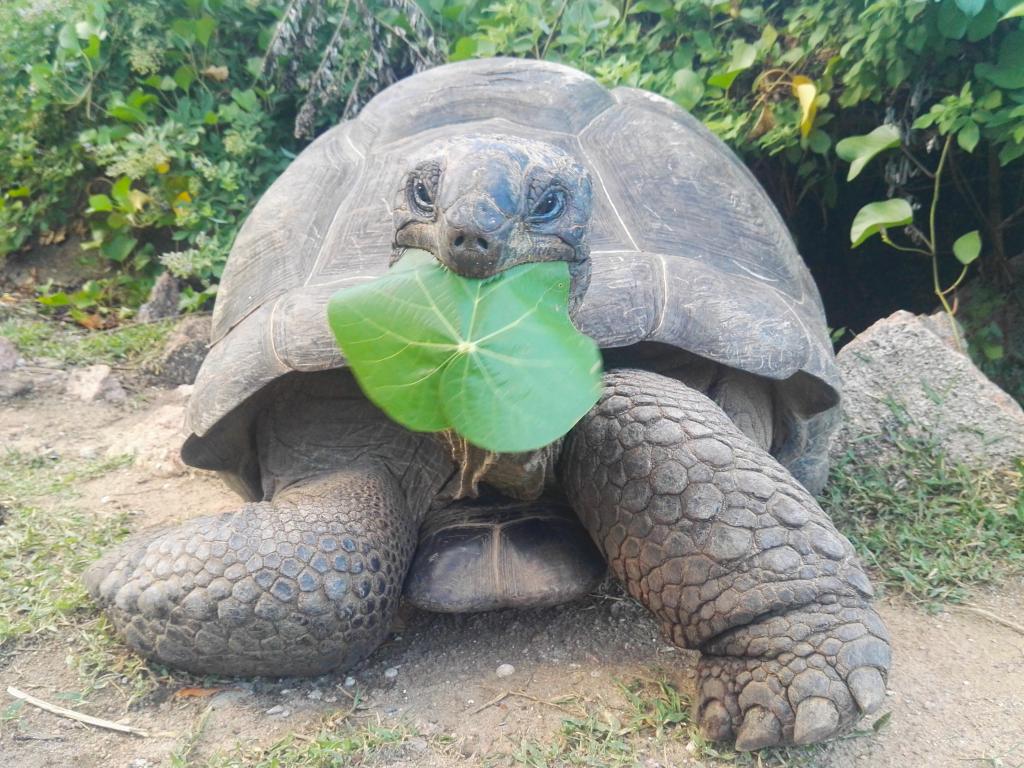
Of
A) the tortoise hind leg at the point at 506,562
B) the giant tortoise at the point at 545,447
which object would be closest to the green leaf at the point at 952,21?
the giant tortoise at the point at 545,447

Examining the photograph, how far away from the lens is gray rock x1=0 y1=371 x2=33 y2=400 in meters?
3.91

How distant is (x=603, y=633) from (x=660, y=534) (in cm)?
43

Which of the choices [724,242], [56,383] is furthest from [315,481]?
[56,383]

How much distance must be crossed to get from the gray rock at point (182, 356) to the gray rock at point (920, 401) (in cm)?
298

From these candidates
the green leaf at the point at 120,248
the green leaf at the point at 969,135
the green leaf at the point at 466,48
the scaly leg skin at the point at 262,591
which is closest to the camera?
the scaly leg skin at the point at 262,591

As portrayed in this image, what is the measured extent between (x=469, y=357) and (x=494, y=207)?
0.27 m

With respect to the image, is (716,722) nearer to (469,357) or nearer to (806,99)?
(469,357)

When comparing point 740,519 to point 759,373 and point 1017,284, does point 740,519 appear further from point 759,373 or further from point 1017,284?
point 1017,284

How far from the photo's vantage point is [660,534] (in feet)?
5.78

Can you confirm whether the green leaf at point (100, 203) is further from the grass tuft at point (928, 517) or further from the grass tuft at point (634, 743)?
the grass tuft at point (634, 743)

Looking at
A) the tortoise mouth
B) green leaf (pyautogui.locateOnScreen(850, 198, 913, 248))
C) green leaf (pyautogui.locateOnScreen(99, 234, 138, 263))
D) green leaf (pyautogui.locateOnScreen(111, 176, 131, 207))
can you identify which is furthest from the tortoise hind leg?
green leaf (pyautogui.locateOnScreen(99, 234, 138, 263))

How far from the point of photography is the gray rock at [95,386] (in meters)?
4.07

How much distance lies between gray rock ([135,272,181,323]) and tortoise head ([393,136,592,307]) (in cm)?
350

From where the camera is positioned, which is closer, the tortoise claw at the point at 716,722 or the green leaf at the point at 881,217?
the tortoise claw at the point at 716,722
